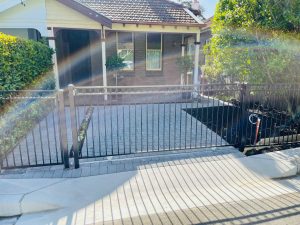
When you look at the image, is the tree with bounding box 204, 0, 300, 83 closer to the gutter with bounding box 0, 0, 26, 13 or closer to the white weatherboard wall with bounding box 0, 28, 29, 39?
Answer: the gutter with bounding box 0, 0, 26, 13

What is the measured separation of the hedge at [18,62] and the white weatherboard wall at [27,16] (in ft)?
4.89

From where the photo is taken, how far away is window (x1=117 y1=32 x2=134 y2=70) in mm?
11086

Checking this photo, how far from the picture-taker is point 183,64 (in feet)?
36.2

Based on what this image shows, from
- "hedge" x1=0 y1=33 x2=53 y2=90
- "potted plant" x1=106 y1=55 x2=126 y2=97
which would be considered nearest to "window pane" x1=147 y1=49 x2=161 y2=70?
A: "potted plant" x1=106 y1=55 x2=126 y2=97

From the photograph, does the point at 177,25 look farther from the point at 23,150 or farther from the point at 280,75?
the point at 23,150

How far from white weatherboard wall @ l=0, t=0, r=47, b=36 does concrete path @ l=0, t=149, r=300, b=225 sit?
6.70 m

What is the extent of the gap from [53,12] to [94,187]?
24.0 ft

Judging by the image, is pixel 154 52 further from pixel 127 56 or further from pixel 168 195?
pixel 168 195

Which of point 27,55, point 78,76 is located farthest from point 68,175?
point 78,76

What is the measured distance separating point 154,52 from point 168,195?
9.10 metres

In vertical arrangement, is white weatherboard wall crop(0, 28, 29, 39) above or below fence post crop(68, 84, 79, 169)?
above

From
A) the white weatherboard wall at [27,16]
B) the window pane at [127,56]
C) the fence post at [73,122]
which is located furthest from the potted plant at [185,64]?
the fence post at [73,122]

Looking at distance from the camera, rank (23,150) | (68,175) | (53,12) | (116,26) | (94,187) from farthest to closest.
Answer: (116,26) < (53,12) < (23,150) < (68,175) < (94,187)

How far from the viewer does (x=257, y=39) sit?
17.6 feet
